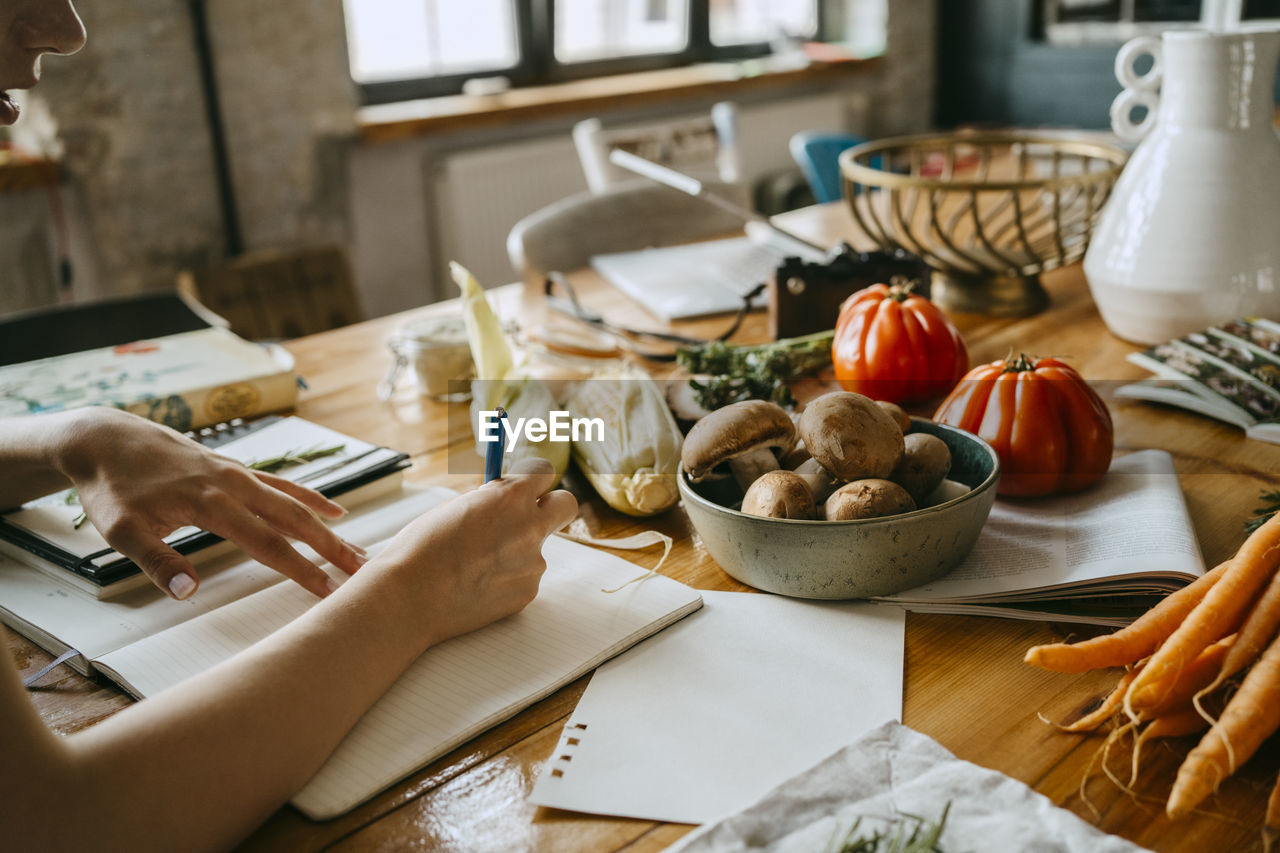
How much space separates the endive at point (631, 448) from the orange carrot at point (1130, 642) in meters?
0.35

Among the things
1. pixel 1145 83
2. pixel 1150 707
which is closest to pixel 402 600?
pixel 1150 707

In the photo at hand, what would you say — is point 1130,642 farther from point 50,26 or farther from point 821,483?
point 50,26

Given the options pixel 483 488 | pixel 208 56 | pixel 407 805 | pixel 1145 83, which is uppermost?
pixel 208 56

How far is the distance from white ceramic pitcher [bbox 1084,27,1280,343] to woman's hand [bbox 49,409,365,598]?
96 cm

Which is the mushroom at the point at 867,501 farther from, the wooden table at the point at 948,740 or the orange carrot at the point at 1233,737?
the orange carrot at the point at 1233,737

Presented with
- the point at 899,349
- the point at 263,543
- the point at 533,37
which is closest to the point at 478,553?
the point at 263,543

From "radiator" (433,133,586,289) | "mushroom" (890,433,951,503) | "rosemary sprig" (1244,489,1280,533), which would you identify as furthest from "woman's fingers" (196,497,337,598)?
"radiator" (433,133,586,289)

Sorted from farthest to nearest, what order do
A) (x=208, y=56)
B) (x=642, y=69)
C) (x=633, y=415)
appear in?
1. (x=642, y=69)
2. (x=208, y=56)
3. (x=633, y=415)

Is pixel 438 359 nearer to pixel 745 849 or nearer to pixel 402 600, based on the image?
pixel 402 600

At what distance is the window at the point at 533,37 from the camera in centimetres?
323

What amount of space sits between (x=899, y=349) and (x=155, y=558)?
739 millimetres

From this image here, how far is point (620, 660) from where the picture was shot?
0.70 metres

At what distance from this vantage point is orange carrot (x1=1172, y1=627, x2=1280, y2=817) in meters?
0.54

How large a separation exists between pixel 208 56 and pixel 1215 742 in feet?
9.36
